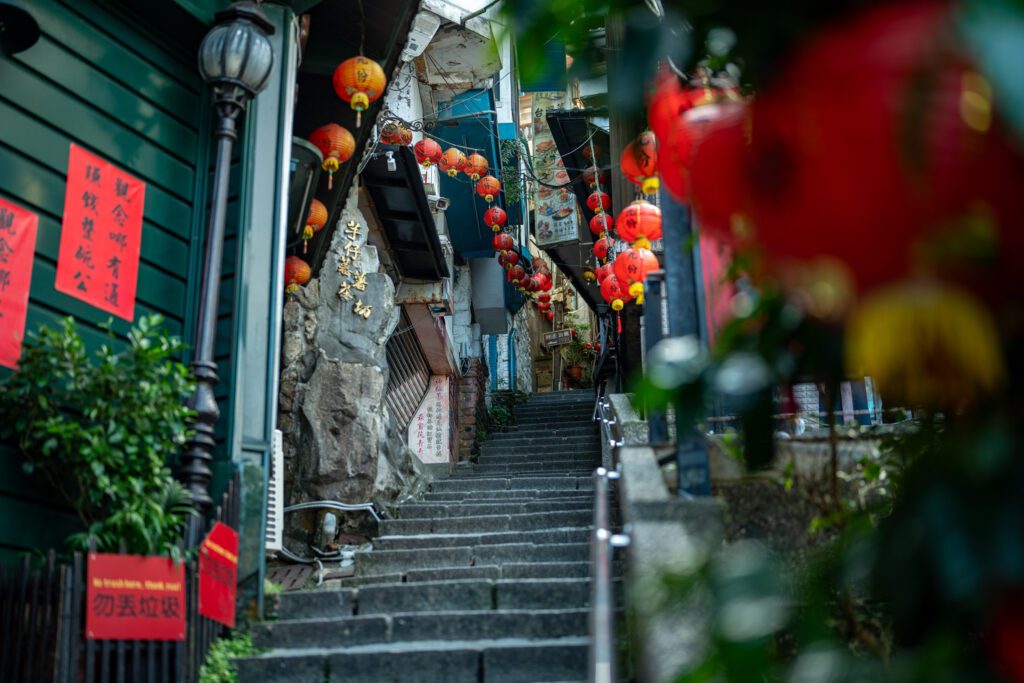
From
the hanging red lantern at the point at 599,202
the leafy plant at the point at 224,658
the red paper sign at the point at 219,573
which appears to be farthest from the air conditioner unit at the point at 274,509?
the hanging red lantern at the point at 599,202

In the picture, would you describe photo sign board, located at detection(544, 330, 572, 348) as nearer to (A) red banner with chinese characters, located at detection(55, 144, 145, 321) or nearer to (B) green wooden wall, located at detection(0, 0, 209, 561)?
(B) green wooden wall, located at detection(0, 0, 209, 561)

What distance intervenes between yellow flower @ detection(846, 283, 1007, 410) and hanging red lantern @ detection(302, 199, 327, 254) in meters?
10.1

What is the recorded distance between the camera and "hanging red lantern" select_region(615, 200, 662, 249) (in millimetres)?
10781

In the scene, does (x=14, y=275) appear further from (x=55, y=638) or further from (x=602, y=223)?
(x=602, y=223)

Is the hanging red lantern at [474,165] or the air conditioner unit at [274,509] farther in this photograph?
the hanging red lantern at [474,165]

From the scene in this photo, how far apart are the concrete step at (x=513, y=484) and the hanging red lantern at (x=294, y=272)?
3599 mm

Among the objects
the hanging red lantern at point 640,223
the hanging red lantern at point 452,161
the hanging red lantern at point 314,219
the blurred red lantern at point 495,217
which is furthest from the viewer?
the blurred red lantern at point 495,217

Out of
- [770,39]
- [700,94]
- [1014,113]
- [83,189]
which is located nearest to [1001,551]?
[1014,113]

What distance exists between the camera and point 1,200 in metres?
6.45

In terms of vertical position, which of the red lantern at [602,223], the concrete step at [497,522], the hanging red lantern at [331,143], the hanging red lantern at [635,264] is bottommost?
the concrete step at [497,522]

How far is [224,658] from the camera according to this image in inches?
261

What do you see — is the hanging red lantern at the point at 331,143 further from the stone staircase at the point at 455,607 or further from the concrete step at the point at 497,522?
the stone staircase at the point at 455,607

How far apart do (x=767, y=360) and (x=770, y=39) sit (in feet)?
1.95

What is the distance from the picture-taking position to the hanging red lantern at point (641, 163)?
2.46 m
